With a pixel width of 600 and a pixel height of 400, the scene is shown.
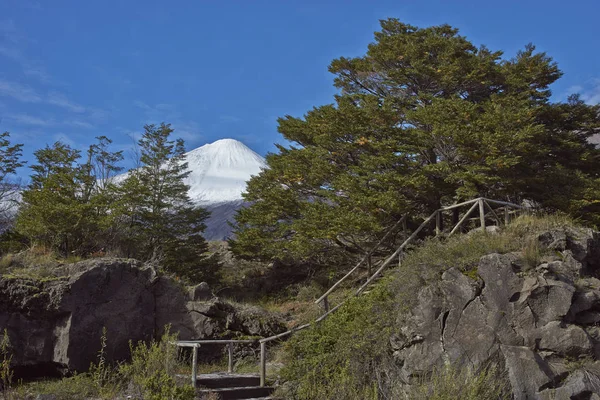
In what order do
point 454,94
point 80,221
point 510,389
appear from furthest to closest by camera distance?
point 454,94
point 80,221
point 510,389

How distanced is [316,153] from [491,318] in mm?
10633

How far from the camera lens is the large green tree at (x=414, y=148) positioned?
14.5 m

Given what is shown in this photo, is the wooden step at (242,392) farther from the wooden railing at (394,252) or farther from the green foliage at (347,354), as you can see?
the green foliage at (347,354)


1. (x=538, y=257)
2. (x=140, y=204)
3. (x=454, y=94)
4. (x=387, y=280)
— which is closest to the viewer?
(x=538, y=257)

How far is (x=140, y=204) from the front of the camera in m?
18.6

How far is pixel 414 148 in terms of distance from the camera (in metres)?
15.9

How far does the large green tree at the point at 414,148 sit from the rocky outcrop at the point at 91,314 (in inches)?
191

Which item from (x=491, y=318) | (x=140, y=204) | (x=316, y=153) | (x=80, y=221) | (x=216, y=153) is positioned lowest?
(x=491, y=318)

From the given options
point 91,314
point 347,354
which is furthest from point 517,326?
point 91,314

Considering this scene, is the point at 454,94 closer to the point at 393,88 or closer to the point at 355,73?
the point at 393,88

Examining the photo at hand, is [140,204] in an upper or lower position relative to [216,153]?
lower

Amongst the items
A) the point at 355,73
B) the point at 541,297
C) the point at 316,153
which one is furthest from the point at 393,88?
the point at 541,297

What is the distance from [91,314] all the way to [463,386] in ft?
27.6

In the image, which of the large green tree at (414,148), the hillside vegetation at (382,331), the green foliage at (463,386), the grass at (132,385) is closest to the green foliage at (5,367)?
the grass at (132,385)
